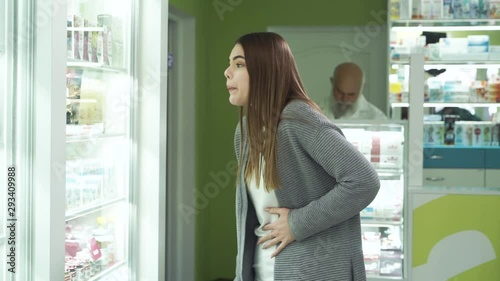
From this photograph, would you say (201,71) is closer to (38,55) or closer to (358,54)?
(358,54)

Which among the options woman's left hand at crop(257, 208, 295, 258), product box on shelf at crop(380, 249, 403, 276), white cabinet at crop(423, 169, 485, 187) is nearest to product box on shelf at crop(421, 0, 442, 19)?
white cabinet at crop(423, 169, 485, 187)

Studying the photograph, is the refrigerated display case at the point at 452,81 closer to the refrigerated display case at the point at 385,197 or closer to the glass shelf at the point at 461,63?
the glass shelf at the point at 461,63

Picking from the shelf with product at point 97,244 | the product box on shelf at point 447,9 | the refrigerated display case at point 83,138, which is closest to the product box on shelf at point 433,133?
the product box on shelf at point 447,9

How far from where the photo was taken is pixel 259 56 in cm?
234

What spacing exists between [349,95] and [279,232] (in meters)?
4.50

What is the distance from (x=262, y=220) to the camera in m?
2.44

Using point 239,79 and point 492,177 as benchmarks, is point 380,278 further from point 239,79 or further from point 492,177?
point 239,79

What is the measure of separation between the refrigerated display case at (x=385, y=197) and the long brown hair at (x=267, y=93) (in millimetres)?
3078

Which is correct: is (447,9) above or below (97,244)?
above

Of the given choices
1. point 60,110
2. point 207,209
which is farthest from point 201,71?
point 60,110

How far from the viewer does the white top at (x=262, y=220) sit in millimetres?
2414

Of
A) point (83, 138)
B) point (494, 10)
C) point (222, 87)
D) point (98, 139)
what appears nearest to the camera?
point (83, 138)

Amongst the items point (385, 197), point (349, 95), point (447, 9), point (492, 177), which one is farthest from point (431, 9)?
point (385, 197)

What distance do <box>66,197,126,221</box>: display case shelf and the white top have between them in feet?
5.20
